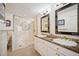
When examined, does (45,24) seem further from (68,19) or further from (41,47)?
(68,19)

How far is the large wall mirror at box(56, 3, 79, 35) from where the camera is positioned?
171cm

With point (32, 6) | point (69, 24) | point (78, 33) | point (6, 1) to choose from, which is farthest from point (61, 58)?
point (6, 1)

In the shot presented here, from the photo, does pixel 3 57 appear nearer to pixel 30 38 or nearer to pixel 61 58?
pixel 30 38

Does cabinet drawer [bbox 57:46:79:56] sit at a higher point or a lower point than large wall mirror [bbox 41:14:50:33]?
lower

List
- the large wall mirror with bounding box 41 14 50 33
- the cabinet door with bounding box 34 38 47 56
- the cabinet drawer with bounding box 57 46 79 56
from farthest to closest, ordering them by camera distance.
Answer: the large wall mirror with bounding box 41 14 50 33 < the cabinet door with bounding box 34 38 47 56 < the cabinet drawer with bounding box 57 46 79 56

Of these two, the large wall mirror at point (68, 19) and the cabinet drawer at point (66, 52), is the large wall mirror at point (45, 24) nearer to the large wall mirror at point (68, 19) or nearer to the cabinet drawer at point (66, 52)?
the large wall mirror at point (68, 19)

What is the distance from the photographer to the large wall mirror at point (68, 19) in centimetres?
171

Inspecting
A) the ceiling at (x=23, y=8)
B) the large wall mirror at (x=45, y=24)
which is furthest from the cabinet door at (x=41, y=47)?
the ceiling at (x=23, y=8)

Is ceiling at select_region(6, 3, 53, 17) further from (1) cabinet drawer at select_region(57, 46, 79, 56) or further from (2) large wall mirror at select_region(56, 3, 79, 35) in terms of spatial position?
(1) cabinet drawer at select_region(57, 46, 79, 56)

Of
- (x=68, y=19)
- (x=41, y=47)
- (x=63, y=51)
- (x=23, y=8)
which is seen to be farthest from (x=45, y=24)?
(x=63, y=51)

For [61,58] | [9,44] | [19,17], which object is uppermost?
[19,17]

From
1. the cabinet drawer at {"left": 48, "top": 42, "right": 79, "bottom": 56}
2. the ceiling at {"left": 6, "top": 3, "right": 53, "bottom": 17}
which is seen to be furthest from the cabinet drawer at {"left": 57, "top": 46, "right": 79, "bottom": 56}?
the ceiling at {"left": 6, "top": 3, "right": 53, "bottom": 17}

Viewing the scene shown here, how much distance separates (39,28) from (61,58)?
4.01 ft

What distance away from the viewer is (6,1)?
1.62 m
